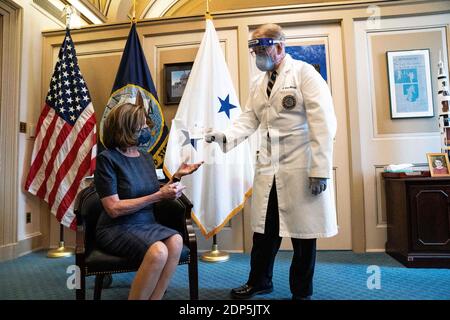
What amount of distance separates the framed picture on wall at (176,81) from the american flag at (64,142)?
0.69m

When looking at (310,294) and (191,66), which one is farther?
(191,66)

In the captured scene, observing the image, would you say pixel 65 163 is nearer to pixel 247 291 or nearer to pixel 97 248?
pixel 97 248

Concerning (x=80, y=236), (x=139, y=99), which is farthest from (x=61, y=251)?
(x=80, y=236)

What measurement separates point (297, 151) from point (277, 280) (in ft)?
3.02

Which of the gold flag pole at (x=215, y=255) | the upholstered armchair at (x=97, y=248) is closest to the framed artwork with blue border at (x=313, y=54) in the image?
the gold flag pole at (x=215, y=255)

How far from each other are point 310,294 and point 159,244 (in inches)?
34.9

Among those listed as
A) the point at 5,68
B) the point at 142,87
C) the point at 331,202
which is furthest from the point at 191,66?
the point at 331,202

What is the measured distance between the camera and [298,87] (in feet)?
5.26

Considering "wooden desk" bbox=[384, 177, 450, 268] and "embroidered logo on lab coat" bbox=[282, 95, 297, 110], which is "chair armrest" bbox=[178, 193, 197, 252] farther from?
"wooden desk" bbox=[384, 177, 450, 268]

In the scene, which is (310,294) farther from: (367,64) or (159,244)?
(367,64)

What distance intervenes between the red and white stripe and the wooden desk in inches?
99.6

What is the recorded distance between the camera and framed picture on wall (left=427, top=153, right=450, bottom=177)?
229 centimetres

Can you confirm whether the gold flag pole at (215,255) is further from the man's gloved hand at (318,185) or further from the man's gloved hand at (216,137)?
the man's gloved hand at (318,185)

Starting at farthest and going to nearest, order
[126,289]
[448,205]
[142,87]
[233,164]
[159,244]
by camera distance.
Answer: [142,87]
[233,164]
[448,205]
[126,289]
[159,244]
